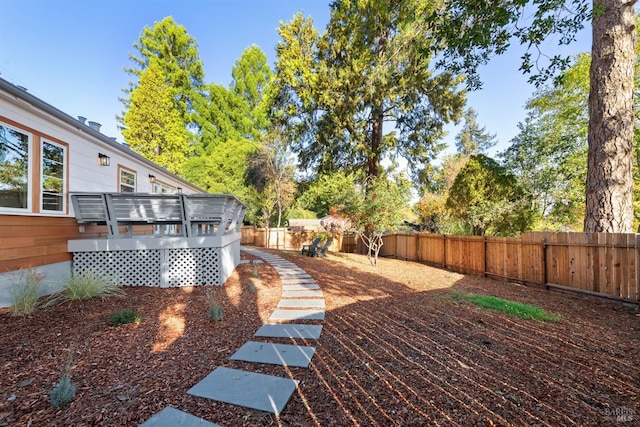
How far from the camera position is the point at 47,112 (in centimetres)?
476

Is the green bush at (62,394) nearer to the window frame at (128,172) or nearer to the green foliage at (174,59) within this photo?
the window frame at (128,172)

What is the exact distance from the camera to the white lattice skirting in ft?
17.9

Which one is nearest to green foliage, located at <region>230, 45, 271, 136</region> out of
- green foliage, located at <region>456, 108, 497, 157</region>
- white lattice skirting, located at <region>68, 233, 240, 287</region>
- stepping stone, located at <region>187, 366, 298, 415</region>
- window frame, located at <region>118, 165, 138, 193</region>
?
window frame, located at <region>118, 165, 138, 193</region>

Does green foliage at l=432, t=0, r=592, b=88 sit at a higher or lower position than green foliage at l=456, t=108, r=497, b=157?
lower

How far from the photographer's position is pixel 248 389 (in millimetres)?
2258

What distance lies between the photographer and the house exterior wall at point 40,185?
165 inches

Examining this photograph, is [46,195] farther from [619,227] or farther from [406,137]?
[406,137]

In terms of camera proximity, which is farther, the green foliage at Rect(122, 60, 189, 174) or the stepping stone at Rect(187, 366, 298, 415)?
the green foliage at Rect(122, 60, 189, 174)

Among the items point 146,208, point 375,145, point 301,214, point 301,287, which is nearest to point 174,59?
point 375,145

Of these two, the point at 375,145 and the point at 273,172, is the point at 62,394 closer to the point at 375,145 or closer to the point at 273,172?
the point at 375,145

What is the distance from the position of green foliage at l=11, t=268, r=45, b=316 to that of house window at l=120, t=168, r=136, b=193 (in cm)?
411

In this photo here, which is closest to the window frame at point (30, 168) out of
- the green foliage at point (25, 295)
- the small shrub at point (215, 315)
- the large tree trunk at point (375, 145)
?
the green foliage at point (25, 295)

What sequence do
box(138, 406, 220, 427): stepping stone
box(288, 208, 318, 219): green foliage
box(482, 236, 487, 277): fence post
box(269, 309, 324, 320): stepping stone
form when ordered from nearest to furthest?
box(138, 406, 220, 427): stepping stone, box(269, 309, 324, 320): stepping stone, box(482, 236, 487, 277): fence post, box(288, 208, 318, 219): green foliage

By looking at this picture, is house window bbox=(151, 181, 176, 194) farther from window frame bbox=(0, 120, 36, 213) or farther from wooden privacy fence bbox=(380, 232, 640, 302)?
wooden privacy fence bbox=(380, 232, 640, 302)
